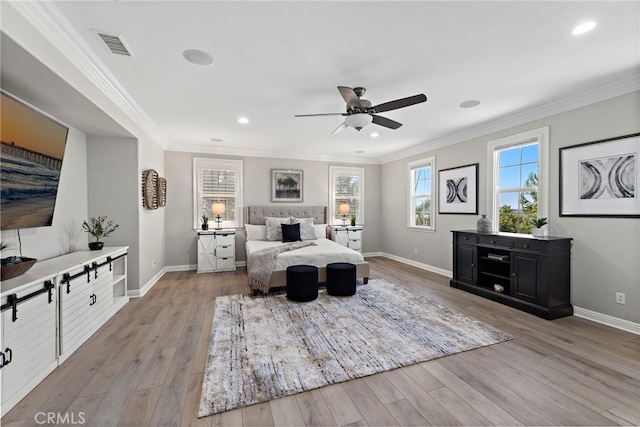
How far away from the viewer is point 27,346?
1.99 metres

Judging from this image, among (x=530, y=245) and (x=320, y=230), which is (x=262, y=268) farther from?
(x=530, y=245)

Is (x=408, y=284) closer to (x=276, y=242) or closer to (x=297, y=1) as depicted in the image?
(x=276, y=242)

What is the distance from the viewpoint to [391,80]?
2932 millimetres

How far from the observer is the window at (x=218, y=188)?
5.94 meters

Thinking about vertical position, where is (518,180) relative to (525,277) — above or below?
above

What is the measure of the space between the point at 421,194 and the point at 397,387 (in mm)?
4798

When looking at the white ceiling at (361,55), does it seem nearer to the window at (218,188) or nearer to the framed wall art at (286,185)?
the window at (218,188)

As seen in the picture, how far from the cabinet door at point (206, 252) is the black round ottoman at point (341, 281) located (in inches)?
111

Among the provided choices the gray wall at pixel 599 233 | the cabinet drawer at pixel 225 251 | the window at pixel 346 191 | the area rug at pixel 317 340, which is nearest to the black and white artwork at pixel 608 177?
the gray wall at pixel 599 233

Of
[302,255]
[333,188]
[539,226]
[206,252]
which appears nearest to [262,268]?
[302,255]

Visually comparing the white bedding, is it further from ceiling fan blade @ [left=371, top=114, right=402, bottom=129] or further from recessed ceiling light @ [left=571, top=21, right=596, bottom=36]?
recessed ceiling light @ [left=571, top=21, right=596, bottom=36]

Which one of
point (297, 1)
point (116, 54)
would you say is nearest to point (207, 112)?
point (116, 54)

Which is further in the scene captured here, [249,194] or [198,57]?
[249,194]

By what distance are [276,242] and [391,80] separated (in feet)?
12.1
